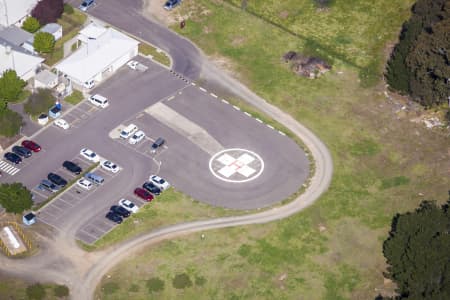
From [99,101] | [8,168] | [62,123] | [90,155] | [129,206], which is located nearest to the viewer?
[129,206]

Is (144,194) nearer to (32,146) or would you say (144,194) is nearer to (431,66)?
(32,146)

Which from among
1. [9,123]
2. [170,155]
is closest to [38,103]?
[9,123]

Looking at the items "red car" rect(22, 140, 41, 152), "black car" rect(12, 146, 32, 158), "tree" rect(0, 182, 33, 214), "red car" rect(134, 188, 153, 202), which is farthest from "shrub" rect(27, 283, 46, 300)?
"red car" rect(22, 140, 41, 152)

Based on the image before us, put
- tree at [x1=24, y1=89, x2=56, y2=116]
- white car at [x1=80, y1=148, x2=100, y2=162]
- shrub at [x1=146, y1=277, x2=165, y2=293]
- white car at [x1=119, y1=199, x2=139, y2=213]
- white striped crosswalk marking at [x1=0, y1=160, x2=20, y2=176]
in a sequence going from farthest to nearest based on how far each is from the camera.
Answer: tree at [x1=24, y1=89, x2=56, y2=116] < white car at [x1=80, y1=148, x2=100, y2=162] < white striped crosswalk marking at [x1=0, y1=160, x2=20, y2=176] < white car at [x1=119, y1=199, x2=139, y2=213] < shrub at [x1=146, y1=277, x2=165, y2=293]

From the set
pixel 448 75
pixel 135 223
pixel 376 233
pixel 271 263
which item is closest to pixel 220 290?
pixel 271 263

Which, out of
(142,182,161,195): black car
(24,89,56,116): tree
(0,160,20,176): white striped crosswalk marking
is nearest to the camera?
(142,182,161,195): black car

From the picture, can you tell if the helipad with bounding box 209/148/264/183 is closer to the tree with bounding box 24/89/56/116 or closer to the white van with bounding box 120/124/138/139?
the white van with bounding box 120/124/138/139
